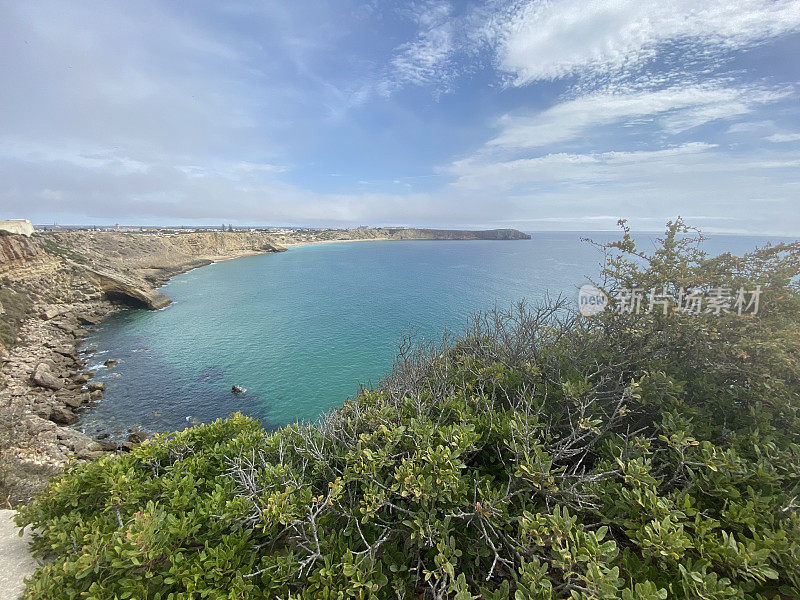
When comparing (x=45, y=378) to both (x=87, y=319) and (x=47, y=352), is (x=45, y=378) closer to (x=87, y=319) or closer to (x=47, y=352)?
(x=47, y=352)

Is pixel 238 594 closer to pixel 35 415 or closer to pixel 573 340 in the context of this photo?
pixel 573 340

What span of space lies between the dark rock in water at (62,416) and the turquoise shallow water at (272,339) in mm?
499

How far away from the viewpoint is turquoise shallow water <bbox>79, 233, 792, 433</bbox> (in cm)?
1859

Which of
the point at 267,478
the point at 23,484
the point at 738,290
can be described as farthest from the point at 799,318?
the point at 23,484

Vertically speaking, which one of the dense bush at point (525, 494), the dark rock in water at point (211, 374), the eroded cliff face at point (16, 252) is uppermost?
the eroded cliff face at point (16, 252)

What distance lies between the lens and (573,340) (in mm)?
6602

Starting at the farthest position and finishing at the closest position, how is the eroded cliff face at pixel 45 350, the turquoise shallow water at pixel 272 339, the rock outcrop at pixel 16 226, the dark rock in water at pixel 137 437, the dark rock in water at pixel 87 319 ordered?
the dark rock in water at pixel 87 319 → the rock outcrop at pixel 16 226 → the turquoise shallow water at pixel 272 339 → the dark rock in water at pixel 137 437 → the eroded cliff face at pixel 45 350

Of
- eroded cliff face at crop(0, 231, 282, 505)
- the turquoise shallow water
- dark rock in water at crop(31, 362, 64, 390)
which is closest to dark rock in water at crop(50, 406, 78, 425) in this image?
eroded cliff face at crop(0, 231, 282, 505)

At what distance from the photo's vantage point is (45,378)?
19.0 m

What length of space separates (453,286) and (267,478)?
142 ft

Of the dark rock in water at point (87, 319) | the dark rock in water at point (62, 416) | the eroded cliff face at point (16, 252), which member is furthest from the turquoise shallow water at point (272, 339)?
the eroded cliff face at point (16, 252)

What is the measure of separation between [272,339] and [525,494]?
91.7 ft

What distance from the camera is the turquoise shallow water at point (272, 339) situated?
18.6m

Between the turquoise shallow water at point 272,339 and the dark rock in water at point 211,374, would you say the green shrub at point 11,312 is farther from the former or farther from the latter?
the dark rock in water at point 211,374
